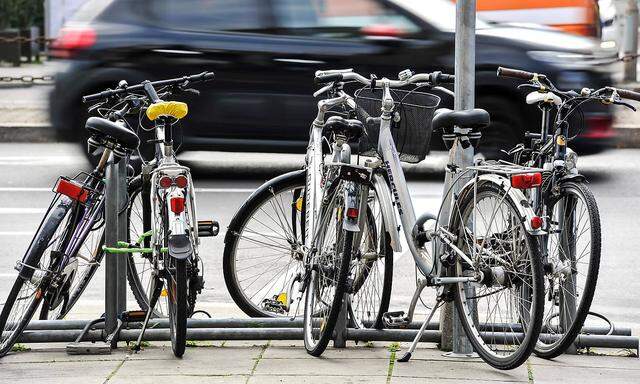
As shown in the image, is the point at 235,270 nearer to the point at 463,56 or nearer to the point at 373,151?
the point at 373,151

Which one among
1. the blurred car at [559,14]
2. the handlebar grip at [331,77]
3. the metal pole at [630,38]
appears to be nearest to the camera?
the handlebar grip at [331,77]

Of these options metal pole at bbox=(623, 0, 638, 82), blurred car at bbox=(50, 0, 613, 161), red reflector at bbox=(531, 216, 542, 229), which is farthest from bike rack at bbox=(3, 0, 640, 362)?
metal pole at bbox=(623, 0, 638, 82)

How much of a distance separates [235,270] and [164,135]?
0.86 m

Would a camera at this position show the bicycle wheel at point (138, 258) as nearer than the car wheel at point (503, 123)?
Yes

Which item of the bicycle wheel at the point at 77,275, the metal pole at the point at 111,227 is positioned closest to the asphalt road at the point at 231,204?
the bicycle wheel at the point at 77,275

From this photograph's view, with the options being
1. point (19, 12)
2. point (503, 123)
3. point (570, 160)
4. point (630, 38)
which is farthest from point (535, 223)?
point (19, 12)

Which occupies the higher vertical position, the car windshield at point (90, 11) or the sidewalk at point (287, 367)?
the car windshield at point (90, 11)

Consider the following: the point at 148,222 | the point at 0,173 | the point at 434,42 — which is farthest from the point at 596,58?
the point at 148,222

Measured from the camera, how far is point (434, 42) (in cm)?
1092

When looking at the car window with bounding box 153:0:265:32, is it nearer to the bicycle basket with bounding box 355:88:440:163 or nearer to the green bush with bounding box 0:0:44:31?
the bicycle basket with bounding box 355:88:440:163

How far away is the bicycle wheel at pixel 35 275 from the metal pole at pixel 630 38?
13.8 meters

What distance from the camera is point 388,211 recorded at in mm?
5289

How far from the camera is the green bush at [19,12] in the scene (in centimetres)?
3275

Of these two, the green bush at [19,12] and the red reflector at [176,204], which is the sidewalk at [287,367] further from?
the green bush at [19,12]
